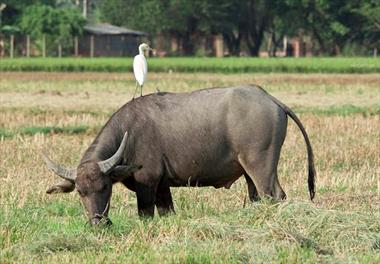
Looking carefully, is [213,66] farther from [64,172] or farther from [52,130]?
[64,172]

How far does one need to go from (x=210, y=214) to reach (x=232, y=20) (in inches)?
2805

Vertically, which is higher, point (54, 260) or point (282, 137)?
point (282, 137)

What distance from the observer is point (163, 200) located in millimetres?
10438

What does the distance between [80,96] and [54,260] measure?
24.9 meters

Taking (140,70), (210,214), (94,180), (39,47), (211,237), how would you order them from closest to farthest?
(211,237)
(94,180)
(210,214)
(140,70)
(39,47)

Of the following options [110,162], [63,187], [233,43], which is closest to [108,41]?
[233,43]

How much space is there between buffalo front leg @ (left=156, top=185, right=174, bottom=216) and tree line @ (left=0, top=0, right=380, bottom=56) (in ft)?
216

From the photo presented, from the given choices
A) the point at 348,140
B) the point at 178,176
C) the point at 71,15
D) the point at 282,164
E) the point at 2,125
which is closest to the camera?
the point at 178,176

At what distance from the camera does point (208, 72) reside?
54.0 meters

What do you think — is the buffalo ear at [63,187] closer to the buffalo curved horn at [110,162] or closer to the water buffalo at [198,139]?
the buffalo curved horn at [110,162]

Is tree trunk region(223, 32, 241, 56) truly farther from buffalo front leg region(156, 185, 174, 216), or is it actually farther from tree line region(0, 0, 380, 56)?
buffalo front leg region(156, 185, 174, 216)

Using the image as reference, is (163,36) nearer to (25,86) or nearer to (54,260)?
(25,86)

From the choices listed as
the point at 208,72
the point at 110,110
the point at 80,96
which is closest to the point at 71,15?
the point at 208,72

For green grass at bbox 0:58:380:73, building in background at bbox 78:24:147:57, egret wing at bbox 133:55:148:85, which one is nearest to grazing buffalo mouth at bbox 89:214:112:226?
egret wing at bbox 133:55:148:85
